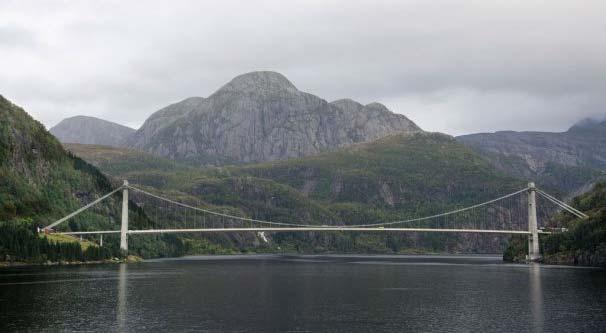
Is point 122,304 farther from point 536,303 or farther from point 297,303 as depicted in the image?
point 536,303

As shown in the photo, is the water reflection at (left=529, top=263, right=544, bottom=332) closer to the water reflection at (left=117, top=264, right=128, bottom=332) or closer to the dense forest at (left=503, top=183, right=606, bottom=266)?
the water reflection at (left=117, top=264, right=128, bottom=332)

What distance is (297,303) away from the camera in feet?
259

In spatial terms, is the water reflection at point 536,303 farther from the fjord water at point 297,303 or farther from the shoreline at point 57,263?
the shoreline at point 57,263

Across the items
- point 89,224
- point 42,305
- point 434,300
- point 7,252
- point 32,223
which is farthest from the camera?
point 89,224

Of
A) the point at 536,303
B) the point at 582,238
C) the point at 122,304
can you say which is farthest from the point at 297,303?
the point at 582,238

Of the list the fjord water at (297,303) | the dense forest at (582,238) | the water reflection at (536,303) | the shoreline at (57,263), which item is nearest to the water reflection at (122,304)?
the fjord water at (297,303)

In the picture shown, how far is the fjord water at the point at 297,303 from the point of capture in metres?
61.4

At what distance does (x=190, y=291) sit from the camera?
301 ft

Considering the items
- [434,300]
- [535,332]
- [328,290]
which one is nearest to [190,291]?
[328,290]

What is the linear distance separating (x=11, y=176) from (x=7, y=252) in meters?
54.1

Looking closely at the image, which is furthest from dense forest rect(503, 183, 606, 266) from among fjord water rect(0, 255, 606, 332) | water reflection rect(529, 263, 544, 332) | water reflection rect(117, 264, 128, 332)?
water reflection rect(117, 264, 128, 332)

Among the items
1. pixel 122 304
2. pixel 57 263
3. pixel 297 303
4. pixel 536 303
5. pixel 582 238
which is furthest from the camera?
pixel 582 238

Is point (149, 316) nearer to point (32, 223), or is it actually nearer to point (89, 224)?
point (32, 223)

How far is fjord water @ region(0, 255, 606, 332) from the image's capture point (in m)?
61.4
